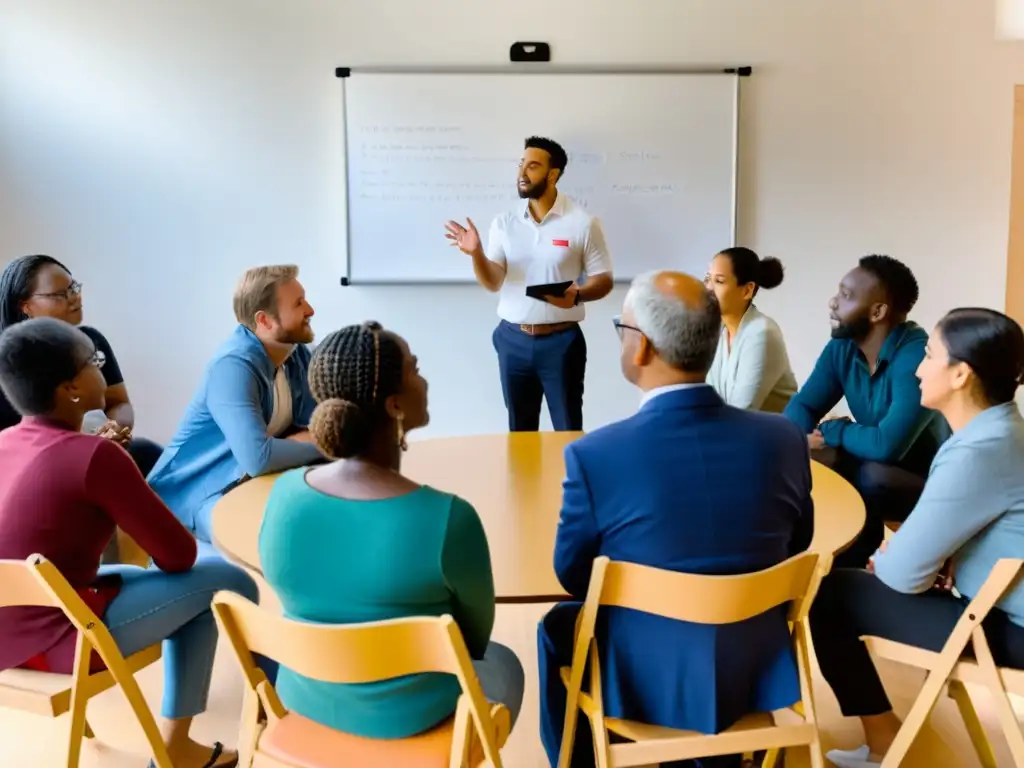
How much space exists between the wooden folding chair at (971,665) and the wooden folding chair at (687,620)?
30cm

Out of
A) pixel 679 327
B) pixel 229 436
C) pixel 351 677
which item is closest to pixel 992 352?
pixel 679 327

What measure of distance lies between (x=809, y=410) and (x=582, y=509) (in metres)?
1.67

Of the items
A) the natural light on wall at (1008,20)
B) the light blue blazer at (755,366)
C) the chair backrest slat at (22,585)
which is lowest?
the chair backrest slat at (22,585)

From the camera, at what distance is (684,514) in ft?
5.00

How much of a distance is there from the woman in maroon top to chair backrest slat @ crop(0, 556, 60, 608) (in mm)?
103

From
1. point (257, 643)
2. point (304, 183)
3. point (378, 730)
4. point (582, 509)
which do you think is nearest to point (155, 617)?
point (257, 643)

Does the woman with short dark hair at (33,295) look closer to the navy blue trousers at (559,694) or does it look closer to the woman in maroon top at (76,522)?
the woman in maroon top at (76,522)

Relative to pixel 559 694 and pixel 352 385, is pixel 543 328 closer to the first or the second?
pixel 559 694

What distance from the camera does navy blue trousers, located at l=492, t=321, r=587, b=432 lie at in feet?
12.4

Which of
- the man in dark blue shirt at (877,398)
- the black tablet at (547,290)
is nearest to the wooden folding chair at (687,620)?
the man in dark blue shirt at (877,398)

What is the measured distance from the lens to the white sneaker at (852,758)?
6.88 ft

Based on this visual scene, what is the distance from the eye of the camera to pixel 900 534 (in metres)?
1.81

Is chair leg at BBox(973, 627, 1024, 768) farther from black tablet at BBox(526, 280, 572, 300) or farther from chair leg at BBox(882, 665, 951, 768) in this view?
black tablet at BBox(526, 280, 572, 300)

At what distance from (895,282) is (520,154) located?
2.09m
